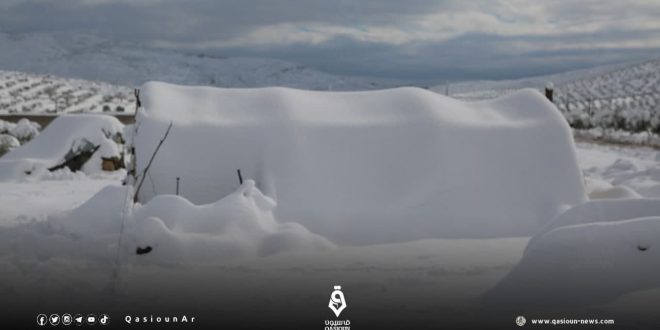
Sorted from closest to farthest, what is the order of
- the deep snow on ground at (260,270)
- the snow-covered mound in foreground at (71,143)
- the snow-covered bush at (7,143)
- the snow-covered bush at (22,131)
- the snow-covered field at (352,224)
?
the snow-covered field at (352,224) → the deep snow on ground at (260,270) → the snow-covered mound in foreground at (71,143) → the snow-covered bush at (7,143) → the snow-covered bush at (22,131)

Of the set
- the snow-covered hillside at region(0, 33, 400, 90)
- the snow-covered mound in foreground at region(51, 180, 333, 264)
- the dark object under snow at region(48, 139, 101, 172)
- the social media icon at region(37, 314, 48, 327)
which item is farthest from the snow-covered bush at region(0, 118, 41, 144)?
the snow-covered hillside at region(0, 33, 400, 90)

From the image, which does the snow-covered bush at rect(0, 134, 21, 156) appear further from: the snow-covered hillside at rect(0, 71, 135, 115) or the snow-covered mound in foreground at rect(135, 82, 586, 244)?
the snow-covered hillside at rect(0, 71, 135, 115)

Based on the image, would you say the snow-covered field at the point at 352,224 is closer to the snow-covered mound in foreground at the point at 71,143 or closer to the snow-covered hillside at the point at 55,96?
the snow-covered mound in foreground at the point at 71,143

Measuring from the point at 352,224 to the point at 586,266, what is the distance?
2.77 metres

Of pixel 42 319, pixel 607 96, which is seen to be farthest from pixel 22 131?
pixel 607 96

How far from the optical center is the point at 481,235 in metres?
7.00

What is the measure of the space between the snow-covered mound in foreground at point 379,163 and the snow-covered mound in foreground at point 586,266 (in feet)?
7.54

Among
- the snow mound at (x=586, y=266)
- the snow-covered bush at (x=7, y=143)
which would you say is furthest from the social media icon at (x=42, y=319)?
the snow-covered bush at (x=7, y=143)

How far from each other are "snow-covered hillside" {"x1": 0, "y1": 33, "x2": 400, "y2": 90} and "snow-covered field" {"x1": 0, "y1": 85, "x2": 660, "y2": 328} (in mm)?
46443

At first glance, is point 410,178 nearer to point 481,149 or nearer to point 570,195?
point 481,149

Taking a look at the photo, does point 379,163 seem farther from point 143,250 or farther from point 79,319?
point 79,319

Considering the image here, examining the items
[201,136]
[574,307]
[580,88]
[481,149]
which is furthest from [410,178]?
[580,88]

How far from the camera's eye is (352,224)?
699cm

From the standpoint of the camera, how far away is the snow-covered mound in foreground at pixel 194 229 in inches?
237
